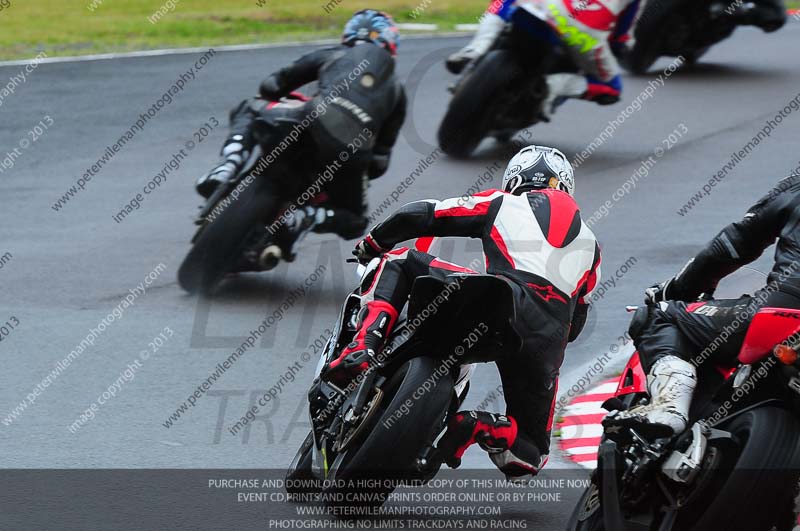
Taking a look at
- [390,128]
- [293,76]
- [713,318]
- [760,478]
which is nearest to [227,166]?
[293,76]

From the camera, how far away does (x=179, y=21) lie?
723 inches

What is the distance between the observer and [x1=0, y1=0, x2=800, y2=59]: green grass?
16.4 meters

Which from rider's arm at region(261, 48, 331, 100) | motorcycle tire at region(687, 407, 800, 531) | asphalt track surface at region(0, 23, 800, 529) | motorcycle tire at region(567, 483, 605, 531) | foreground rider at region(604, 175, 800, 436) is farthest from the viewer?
rider's arm at region(261, 48, 331, 100)

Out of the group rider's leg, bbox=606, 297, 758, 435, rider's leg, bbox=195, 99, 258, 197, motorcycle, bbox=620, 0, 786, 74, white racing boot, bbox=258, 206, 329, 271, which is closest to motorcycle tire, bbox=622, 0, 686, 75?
motorcycle, bbox=620, 0, 786, 74

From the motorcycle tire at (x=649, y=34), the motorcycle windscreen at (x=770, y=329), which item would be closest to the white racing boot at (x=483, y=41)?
the motorcycle tire at (x=649, y=34)

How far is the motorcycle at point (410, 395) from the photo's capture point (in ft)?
16.0

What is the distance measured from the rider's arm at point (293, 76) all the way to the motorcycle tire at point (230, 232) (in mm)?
826

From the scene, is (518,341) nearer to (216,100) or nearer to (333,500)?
(333,500)

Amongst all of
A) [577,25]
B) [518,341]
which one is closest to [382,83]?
[577,25]

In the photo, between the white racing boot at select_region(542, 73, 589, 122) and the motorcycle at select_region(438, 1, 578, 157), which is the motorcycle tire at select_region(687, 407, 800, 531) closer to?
the motorcycle at select_region(438, 1, 578, 157)

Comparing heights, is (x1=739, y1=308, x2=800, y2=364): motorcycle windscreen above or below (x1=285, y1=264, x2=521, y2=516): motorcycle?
above

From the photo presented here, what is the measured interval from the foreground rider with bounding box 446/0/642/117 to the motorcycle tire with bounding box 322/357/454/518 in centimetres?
620

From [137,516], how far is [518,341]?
62.9 inches

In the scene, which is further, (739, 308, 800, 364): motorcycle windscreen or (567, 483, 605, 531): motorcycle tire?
(567, 483, 605, 531): motorcycle tire
